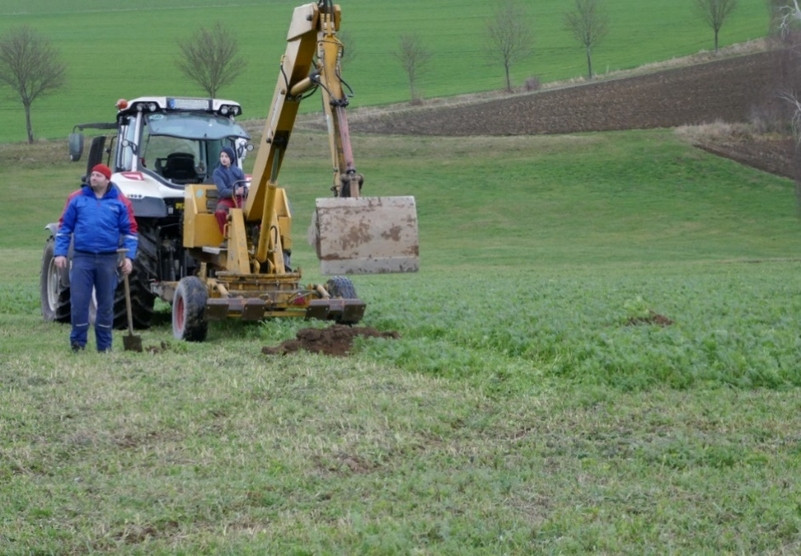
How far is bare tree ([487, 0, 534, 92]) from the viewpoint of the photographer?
72375 mm

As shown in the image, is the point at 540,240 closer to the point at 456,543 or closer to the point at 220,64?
the point at 220,64

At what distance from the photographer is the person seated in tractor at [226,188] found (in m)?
14.3

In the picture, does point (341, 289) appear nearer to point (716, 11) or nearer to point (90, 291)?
point (90, 291)

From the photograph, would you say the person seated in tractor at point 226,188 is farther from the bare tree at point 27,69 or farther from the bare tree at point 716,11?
the bare tree at point 716,11

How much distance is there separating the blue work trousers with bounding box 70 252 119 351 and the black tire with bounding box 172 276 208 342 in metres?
0.86

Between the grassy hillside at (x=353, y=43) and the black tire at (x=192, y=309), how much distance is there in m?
48.1

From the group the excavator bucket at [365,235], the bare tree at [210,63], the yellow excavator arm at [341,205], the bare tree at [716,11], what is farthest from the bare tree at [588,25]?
the excavator bucket at [365,235]

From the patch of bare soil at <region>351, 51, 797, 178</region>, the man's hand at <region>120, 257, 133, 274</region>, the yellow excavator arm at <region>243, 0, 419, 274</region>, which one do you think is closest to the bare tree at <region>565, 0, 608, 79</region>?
the patch of bare soil at <region>351, 51, 797, 178</region>

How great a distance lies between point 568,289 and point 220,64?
149 feet

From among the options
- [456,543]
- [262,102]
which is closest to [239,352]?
[456,543]

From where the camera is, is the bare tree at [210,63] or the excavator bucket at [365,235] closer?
the excavator bucket at [365,235]

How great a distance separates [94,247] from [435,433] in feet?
17.9

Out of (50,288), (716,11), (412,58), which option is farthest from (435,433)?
(716,11)

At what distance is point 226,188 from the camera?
14352mm
